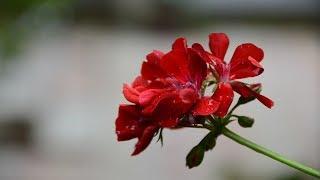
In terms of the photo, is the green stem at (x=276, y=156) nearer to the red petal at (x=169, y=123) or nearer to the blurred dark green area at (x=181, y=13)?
the red petal at (x=169, y=123)

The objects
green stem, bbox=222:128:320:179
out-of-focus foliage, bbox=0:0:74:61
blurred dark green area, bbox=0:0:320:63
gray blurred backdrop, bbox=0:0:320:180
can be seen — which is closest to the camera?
green stem, bbox=222:128:320:179

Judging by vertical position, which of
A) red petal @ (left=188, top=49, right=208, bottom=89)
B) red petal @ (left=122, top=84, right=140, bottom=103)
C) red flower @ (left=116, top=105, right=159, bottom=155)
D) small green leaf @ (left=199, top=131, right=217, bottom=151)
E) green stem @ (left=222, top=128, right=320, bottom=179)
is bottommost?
green stem @ (left=222, top=128, right=320, bottom=179)

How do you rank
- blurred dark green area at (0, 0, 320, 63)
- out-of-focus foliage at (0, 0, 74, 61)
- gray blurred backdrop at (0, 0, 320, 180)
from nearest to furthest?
out-of-focus foliage at (0, 0, 74, 61), gray blurred backdrop at (0, 0, 320, 180), blurred dark green area at (0, 0, 320, 63)

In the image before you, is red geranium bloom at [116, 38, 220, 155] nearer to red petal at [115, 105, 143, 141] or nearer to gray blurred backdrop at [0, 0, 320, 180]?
red petal at [115, 105, 143, 141]

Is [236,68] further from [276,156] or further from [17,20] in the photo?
[17,20]

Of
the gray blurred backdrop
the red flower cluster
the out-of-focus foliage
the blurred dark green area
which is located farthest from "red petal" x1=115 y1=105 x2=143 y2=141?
the blurred dark green area

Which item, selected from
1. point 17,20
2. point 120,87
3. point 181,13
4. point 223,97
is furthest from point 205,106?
point 181,13

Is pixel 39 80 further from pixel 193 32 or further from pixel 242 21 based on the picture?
pixel 242 21
